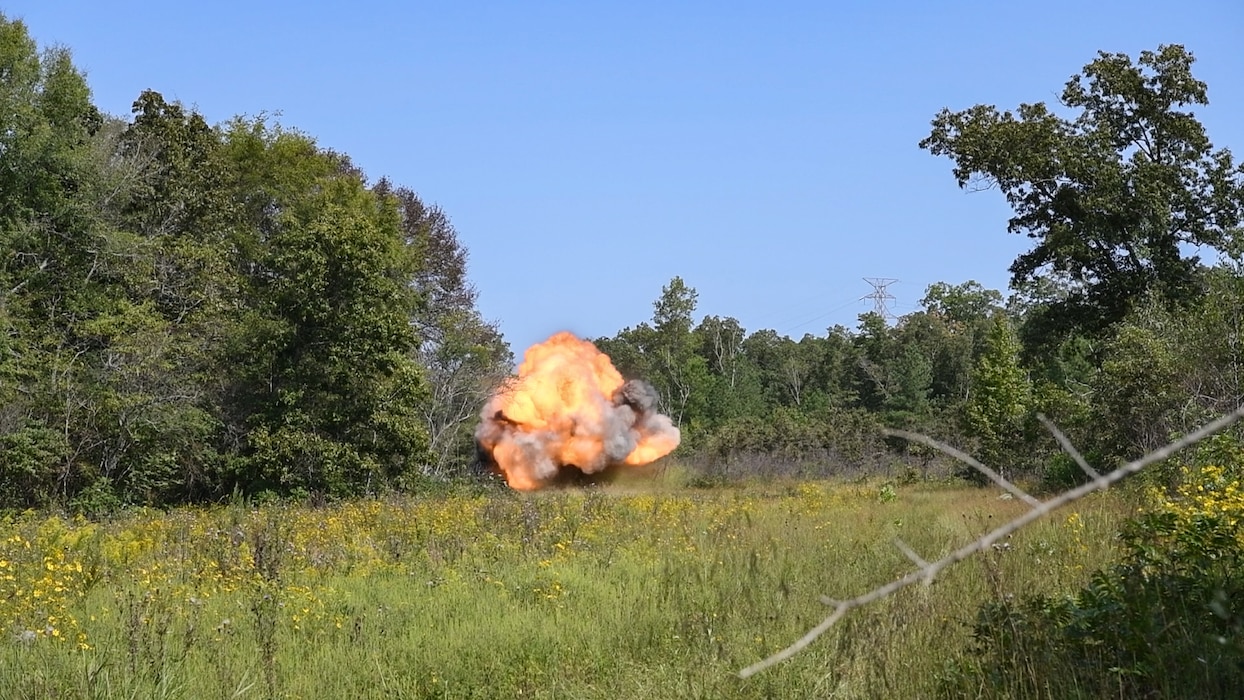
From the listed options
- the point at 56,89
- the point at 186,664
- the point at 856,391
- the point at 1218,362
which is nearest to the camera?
the point at 186,664

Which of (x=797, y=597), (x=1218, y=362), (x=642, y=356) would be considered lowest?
(x=797, y=597)

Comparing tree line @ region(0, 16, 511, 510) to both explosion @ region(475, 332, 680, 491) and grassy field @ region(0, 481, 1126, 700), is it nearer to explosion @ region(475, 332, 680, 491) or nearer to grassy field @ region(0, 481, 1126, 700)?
explosion @ region(475, 332, 680, 491)

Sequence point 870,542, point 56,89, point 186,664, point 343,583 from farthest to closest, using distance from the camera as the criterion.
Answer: point 56,89 → point 870,542 → point 343,583 → point 186,664

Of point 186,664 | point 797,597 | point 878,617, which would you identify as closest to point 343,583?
point 186,664

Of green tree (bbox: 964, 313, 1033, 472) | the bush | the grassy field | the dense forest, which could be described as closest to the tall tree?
the dense forest

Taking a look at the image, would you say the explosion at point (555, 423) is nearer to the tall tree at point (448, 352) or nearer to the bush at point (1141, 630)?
the tall tree at point (448, 352)

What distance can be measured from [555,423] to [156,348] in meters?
16.5

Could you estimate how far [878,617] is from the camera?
6602 mm

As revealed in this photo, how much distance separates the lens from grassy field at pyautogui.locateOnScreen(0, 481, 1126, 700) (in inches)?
239

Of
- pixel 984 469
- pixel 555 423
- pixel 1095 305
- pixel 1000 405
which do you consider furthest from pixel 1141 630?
pixel 1000 405

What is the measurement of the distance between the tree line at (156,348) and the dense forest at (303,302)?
65 mm

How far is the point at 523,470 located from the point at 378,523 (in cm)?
2360

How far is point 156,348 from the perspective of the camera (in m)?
25.6

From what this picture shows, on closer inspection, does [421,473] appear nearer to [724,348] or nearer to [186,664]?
[186,664]
